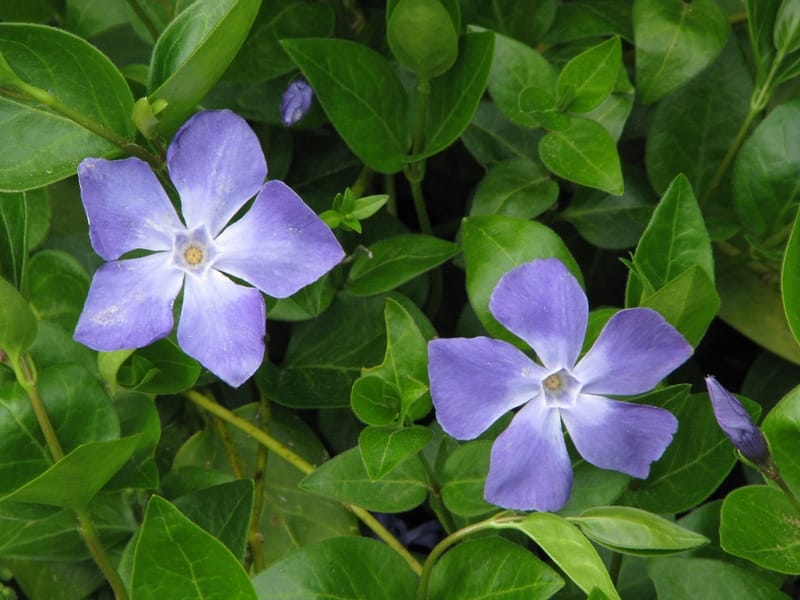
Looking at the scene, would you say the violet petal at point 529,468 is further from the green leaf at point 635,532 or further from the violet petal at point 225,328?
the violet petal at point 225,328

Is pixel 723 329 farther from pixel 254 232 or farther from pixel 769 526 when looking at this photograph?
pixel 254 232

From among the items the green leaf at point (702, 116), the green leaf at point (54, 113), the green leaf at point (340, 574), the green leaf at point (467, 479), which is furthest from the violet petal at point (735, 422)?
the green leaf at point (54, 113)

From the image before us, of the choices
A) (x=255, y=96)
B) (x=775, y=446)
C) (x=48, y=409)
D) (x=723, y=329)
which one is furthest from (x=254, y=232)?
(x=723, y=329)

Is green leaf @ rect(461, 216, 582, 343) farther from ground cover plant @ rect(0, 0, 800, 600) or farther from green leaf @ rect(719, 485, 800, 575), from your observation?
green leaf @ rect(719, 485, 800, 575)

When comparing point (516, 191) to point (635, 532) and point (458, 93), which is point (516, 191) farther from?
point (635, 532)

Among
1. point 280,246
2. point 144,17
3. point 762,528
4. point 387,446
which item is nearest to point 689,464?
point 762,528

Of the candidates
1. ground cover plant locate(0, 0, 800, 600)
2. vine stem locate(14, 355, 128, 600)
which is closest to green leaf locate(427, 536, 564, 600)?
ground cover plant locate(0, 0, 800, 600)
